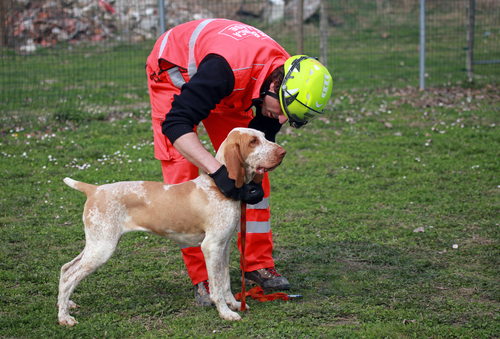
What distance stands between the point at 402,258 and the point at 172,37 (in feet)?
9.79

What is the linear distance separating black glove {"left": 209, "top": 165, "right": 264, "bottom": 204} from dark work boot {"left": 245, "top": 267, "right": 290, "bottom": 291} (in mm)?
975

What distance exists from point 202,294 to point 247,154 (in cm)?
129

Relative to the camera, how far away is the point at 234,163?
10.3 ft

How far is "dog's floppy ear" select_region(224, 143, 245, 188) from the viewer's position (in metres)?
3.14

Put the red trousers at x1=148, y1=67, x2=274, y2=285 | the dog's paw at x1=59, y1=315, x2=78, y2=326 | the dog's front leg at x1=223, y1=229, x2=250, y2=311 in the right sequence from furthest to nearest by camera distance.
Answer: the red trousers at x1=148, y1=67, x2=274, y2=285 < the dog's front leg at x1=223, y1=229, x2=250, y2=311 < the dog's paw at x1=59, y1=315, x2=78, y2=326

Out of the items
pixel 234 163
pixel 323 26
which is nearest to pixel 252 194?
pixel 234 163

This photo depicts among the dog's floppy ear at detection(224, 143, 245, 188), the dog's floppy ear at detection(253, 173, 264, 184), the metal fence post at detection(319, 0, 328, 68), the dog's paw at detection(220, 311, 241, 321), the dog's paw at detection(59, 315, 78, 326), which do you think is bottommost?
the dog's paw at detection(220, 311, 241, 321)

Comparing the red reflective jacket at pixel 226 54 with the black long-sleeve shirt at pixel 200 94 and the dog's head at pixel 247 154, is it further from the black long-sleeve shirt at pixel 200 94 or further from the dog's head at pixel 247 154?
the dog's head at pixel 247 154

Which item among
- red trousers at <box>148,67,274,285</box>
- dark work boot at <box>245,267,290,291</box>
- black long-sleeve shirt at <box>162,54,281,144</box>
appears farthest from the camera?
dark work boot at <box>245,267,290,291</box>

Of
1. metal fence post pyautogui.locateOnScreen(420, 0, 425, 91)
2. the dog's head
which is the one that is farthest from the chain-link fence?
the dog's head

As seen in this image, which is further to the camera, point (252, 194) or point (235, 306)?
point (235, 306)

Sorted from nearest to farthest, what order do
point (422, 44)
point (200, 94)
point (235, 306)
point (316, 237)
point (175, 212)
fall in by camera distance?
point (200, 94) → point (175, 212) → point (235, 306) → point (316, 237) → point (422, 44)

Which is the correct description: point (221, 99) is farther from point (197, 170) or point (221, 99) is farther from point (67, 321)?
point (67, 321)

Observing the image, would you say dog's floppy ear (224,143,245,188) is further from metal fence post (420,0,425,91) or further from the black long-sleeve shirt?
metal fence post (420,0,425,91)
